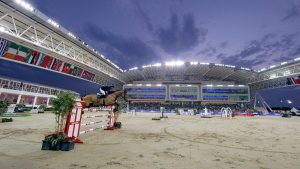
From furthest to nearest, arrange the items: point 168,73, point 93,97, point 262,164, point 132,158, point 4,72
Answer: point 4,72, point 168,73, point 93,97, point 132,158, point 262,164

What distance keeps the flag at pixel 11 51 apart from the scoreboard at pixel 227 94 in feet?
217

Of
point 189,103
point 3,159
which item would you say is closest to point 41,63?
point 3,159

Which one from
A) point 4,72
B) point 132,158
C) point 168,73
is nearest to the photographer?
point 132,158

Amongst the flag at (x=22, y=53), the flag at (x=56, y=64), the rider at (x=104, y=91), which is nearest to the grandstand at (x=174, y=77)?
the flag at (x=56, y=64)

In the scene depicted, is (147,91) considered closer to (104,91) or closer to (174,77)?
(174,77)

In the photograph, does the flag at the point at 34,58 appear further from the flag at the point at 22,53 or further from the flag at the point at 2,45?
the flag at the point at 2,45

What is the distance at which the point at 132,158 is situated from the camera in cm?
545

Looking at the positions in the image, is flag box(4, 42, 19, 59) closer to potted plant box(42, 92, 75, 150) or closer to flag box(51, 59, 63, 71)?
flag box(51, 59, 63, 71)

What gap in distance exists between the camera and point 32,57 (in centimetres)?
2647

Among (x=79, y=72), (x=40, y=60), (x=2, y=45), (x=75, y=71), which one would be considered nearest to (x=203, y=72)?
(x=79, y=72)

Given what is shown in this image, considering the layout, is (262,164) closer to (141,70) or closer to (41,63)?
(41,63)

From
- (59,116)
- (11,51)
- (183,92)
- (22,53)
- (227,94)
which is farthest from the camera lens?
(183,92)

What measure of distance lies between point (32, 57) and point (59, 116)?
2503 centimetres

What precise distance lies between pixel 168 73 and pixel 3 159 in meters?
68.1
